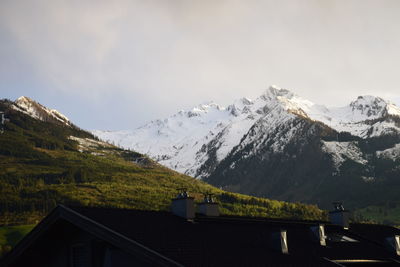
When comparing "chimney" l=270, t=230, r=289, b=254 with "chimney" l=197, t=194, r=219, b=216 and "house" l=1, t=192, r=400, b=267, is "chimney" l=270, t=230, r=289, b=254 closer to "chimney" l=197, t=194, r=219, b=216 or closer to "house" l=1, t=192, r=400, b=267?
"house" l=1, t=192, r=400, b=267

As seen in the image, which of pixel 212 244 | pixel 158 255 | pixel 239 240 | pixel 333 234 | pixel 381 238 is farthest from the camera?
pixel 381 238

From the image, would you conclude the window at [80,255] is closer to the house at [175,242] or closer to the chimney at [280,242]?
the house at [175,242]

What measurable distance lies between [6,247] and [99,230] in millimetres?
179221

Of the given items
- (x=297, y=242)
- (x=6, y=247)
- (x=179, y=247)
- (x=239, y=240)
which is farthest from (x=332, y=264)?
(x=6, y=247)

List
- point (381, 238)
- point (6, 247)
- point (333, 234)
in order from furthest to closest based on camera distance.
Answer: point (6, 247), point (381, 238), point (333, 234)

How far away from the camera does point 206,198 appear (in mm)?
37469

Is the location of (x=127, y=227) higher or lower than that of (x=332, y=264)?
higher

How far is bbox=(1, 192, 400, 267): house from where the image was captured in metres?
24.3

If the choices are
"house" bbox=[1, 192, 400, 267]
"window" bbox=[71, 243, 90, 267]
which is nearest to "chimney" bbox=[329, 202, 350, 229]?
"house" bbox=[1, 192, 400, 267]

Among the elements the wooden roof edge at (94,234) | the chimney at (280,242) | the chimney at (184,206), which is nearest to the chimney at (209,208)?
the chimney at (184,206)

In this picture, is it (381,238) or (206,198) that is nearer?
(206,198)

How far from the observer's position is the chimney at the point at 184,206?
32000 millimetres

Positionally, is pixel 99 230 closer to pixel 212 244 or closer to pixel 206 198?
pixel 212 244

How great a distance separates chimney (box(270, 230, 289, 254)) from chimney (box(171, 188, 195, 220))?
4627 millimetres
